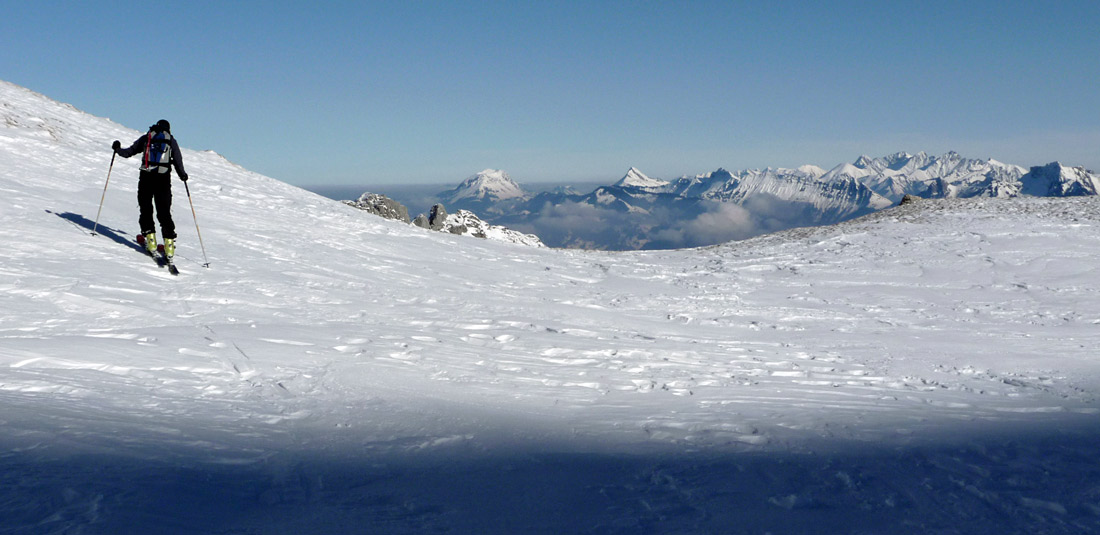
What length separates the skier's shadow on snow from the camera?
1297 cm

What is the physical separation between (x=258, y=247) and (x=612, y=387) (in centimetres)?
1097

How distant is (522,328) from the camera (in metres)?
11.1

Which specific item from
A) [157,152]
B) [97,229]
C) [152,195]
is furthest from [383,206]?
[157,152]

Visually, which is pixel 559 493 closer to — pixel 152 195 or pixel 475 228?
pixel 152 195

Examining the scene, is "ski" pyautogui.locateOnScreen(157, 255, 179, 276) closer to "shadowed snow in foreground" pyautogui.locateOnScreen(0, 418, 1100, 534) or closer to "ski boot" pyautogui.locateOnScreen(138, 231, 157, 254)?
"ski boot" pyautogui.locateOnScreen(138, 231, 157, 254)

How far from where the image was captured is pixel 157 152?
12.1 meters

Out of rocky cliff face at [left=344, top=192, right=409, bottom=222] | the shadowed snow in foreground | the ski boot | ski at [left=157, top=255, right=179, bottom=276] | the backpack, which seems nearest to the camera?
the shadowed snow in foreground

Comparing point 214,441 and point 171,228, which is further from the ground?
point 171,228

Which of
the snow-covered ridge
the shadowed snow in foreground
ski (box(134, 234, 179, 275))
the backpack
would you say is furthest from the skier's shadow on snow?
the snow-covered ridge

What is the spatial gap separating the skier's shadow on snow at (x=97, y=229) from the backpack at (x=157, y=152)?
1.80 m

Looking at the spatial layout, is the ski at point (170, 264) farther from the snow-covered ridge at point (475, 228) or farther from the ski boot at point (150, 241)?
the snow-covered ridge at point (475, 228)

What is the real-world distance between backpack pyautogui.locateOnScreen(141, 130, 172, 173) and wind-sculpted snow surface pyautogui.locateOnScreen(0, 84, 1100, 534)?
179 centimetres

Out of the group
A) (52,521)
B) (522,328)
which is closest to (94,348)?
(52,521)

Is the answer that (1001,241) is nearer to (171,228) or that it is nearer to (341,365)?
(341,365)
